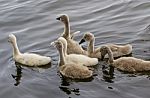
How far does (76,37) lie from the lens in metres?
12.1

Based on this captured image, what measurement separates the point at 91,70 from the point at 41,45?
7.83ft

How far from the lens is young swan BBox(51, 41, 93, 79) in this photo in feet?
30.7

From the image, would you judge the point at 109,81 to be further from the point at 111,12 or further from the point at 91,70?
the point at 111,12

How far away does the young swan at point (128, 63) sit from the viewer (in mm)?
9427

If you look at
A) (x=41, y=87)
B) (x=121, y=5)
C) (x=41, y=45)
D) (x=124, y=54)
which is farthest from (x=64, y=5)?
(x=41, y=87)

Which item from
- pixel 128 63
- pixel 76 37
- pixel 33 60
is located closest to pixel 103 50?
pixel 128 63

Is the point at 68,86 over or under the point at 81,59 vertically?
under

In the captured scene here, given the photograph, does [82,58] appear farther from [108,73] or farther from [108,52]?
[108,73]

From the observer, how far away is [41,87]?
30.4 feet

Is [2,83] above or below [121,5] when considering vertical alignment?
below

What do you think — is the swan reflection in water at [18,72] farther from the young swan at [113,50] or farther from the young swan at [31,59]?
the young swan at [113,50]

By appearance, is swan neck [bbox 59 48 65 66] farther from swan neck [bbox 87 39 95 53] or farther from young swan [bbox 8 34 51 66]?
swan neck [bbox 87 39 95 53]

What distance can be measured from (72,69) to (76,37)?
269 cm

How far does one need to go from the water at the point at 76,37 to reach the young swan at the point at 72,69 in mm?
133
